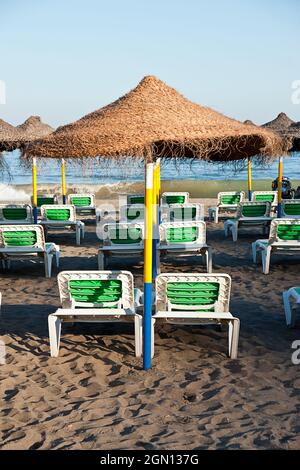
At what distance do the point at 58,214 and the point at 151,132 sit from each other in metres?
7.04

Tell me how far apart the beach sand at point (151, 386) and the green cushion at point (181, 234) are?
1.75 m

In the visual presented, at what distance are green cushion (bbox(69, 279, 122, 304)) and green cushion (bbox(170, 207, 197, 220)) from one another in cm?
633

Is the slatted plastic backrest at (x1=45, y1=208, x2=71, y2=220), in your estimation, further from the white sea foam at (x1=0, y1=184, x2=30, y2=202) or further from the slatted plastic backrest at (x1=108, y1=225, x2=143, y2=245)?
the white sea foam at (x1=0, y1=184, x2=30, y2=202)

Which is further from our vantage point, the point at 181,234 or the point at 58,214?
the point at 58,214

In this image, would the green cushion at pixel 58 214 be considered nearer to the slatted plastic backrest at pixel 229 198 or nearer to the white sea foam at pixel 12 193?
the slatted plastic backrest at pixel 229 198

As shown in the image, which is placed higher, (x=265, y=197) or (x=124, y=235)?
(x=265, y=197)

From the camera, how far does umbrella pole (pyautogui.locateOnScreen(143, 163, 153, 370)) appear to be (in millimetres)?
4746

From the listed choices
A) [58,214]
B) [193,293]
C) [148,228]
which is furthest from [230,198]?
[148,228]

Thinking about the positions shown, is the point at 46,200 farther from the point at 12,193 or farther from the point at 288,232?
the point at 12,193

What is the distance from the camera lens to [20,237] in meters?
8.63

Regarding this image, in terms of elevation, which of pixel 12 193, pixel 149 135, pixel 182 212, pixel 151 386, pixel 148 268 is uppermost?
pixel 149 135

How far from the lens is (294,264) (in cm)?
923

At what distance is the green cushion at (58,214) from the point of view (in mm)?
11812

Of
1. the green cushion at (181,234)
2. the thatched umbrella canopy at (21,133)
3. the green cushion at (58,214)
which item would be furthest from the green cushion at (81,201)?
the green cushion at (181,234)
